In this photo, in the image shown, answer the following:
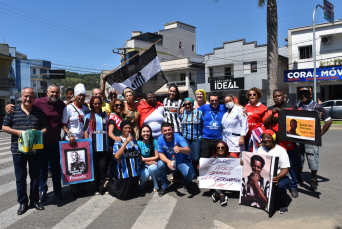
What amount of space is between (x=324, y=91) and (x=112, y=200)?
85.3ft

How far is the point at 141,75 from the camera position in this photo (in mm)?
8789

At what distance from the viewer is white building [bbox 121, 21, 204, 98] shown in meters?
36.8

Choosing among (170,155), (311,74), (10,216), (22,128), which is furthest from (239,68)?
(10,216)

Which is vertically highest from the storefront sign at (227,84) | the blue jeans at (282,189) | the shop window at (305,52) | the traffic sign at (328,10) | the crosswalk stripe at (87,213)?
the traffic sign at (328,10)

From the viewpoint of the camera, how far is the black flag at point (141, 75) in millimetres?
8500

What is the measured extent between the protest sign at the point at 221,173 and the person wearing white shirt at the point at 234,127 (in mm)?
579

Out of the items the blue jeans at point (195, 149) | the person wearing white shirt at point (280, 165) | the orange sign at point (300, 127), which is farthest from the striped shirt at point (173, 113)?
the orange sign at point (300, 127)

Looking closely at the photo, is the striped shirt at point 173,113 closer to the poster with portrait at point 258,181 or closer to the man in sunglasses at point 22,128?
the poster with portrait at point 258,181

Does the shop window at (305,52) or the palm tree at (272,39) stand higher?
the shop window at (305,52)

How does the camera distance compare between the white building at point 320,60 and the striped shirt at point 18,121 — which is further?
the white building at point 320,60

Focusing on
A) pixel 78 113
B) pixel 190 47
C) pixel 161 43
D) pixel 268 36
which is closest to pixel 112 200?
pixel 78 113

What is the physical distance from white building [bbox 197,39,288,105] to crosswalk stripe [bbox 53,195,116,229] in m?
25.4

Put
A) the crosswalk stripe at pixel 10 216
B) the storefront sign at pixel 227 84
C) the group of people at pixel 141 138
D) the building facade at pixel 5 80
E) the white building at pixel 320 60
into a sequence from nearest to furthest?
1. the crosswalk stripe at pixel 10 216
2. the group of people at pixel 141 138
3. the white building at pixel 320 60
4. the building facade at pixel 5 80
5. the storefront sign at pixel 227 84

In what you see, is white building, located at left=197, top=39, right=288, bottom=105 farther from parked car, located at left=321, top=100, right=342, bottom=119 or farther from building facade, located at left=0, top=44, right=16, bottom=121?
building facade, located at left=0, top=44, right=16, bottom=121
